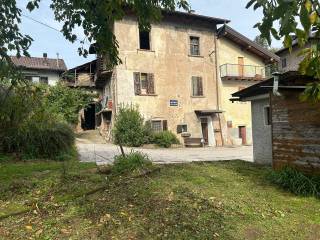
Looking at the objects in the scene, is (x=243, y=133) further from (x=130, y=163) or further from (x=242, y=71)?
(x=130, y=163)

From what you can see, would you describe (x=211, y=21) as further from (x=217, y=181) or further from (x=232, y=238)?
(x=232, y=238)

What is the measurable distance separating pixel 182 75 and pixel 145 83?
304 cm

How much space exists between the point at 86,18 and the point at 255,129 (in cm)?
831

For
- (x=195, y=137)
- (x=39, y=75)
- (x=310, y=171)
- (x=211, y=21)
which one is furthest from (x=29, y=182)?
(x=39, y=75)

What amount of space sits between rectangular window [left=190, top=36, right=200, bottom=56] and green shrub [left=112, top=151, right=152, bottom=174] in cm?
1892

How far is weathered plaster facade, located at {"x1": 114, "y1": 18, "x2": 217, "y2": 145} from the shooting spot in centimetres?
2409

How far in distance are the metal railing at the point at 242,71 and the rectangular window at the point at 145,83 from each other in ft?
19.6

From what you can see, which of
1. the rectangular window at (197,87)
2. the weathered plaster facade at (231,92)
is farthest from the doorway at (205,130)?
the rectangular window at (197,87)

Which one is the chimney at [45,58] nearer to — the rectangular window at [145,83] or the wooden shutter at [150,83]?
the rectangular window at [145,83]

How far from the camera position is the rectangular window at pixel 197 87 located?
86.9 ft

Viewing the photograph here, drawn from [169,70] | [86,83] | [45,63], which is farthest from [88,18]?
[45,63]

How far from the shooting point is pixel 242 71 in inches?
1120

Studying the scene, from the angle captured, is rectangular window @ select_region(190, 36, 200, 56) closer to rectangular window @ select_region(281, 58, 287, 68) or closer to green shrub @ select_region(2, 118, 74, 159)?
rectangular window @ select_region(281, 58, 287, 68)

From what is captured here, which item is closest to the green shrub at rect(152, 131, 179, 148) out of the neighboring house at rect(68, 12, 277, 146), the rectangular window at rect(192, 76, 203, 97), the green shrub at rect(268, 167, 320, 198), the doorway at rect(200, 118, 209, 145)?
the neighboring house at rect(68, 12, 277, 146)
